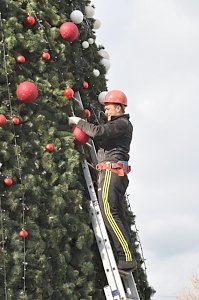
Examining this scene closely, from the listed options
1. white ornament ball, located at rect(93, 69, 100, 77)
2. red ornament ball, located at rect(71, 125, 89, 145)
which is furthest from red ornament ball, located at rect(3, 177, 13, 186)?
white ornament ball, located at rect(93, 69, 100, 77)

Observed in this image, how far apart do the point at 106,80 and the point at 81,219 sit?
5.94 feet

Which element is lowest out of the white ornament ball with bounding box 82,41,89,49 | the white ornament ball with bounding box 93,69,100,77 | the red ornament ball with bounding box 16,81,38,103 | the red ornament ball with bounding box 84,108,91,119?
the red ornament ball with bounding box 16,81,38,103

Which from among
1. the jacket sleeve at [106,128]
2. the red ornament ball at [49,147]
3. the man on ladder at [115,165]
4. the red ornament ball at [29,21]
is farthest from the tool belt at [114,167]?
the red ornament ball at [29,21]

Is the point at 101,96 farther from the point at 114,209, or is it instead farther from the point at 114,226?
the point at 114,226

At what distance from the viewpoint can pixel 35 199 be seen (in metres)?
4.58

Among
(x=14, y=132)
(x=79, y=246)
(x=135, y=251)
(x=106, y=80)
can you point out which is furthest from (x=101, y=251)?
(x=106, y=80)

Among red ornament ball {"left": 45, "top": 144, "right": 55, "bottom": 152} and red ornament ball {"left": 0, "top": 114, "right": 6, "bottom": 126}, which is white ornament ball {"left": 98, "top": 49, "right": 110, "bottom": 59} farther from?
red ornament ball {"left": 0, "top": 114, "right": 6, "bottom": 126}

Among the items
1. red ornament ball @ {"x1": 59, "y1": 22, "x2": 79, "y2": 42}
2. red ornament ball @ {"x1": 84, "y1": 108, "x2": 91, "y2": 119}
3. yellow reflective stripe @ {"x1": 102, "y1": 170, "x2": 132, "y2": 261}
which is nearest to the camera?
yellow reflective stripe @ {"x1": 102, "y1": 170, "x2": 132, "y2": 261}

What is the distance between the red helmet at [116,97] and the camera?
17.6ft

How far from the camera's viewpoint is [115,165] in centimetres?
515

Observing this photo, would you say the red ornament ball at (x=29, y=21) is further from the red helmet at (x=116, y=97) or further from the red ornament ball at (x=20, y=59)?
the red helmet at (x=116, y=97)

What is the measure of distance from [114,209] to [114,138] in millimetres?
642

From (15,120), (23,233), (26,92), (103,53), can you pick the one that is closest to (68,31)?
(26,92)

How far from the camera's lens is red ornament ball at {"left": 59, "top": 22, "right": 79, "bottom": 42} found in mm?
5281
